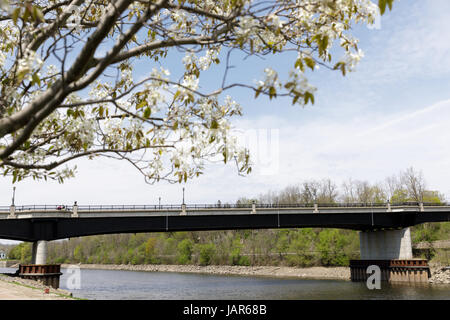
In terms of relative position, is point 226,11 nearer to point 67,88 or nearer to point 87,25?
point 87,25

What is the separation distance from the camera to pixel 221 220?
49.7 m

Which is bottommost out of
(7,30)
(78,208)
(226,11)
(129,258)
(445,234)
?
(129,258)

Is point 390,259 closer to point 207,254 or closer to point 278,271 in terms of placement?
point 278,271

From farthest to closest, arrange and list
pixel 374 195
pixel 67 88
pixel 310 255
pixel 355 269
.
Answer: pixel 374 195 < pixel 310 255 < pixel 355 269 < pixel 67 88

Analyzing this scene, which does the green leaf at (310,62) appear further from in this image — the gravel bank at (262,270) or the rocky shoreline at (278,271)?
the gravel bank at (262,270)

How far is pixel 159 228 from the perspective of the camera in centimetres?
4716

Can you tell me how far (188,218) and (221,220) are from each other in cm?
430

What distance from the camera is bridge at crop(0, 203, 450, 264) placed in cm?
4297

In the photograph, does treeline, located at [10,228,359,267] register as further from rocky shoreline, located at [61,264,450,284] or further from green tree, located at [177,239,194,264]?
rocky shoreline, located at [61,264,450,284]

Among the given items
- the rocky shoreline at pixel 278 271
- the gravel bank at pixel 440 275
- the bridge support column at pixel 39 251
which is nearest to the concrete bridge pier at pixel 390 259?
the gravel bank at pixel 440 275

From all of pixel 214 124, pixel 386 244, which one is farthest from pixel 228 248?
pixel 214 124

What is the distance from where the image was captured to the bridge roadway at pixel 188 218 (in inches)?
1693
